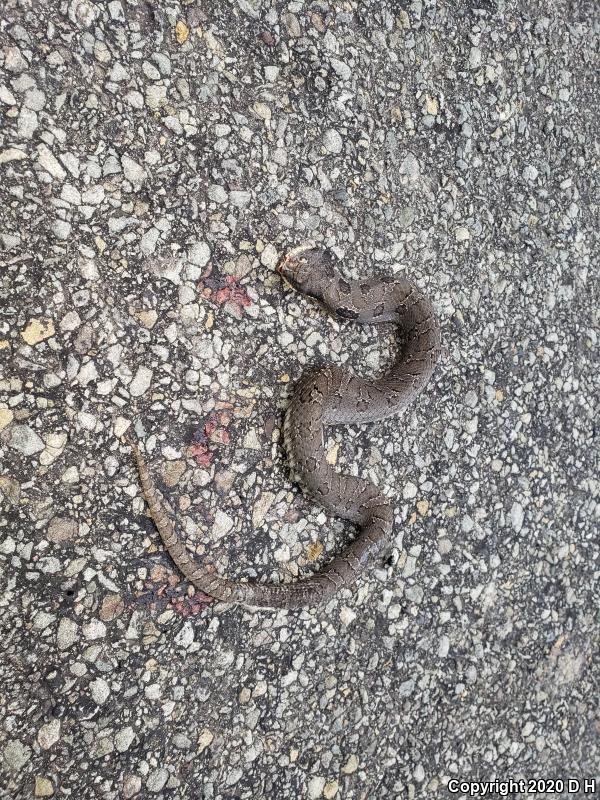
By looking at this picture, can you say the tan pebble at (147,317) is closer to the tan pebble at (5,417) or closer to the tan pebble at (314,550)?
the tan pebble at (5,417)

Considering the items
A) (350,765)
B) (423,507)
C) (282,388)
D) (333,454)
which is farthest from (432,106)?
(350,765)

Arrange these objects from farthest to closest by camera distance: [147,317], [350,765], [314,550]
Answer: [350,765]
[314,550]
[147,317]

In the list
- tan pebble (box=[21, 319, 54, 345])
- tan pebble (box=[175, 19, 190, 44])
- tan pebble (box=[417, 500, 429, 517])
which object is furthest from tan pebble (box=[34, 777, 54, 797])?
tan pebble (box=[175, 19, 190, 44])

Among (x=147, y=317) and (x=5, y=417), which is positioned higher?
(x=147, y=317)

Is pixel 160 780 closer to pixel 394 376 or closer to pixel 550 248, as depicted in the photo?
pixel 394 376

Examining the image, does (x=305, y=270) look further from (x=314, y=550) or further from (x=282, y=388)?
(x=314, y=550)

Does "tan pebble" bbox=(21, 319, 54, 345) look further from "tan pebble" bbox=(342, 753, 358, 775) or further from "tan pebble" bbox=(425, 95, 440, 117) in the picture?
"tan pebble" bbox=(342, 753, 358, 775)
